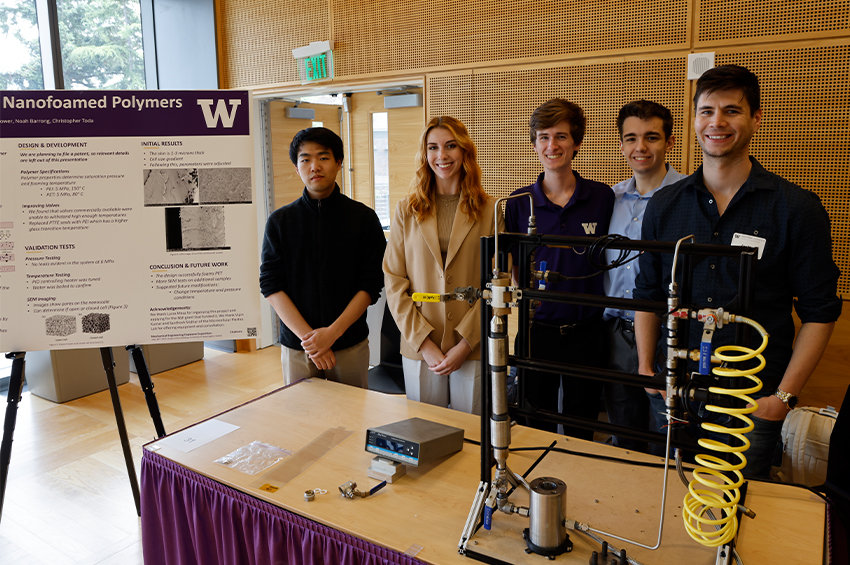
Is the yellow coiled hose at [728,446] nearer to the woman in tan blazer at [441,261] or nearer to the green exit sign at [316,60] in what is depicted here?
the woman in tan blazer at [441,261]

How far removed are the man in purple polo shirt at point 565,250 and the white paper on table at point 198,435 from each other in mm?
1194

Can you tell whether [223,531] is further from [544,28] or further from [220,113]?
[544,28]

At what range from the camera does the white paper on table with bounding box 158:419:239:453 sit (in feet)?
6.23

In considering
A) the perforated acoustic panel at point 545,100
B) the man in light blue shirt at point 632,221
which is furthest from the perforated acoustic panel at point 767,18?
the man in light blue shirt at point 632,221

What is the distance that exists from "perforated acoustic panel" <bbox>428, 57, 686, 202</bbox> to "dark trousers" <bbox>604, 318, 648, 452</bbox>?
4.51 ft

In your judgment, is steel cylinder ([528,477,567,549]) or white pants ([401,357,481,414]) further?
white pants ([401,357,481,414])

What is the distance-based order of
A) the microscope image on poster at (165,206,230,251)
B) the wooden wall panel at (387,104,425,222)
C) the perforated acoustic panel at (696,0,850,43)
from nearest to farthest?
the microscope image on poster at (165,206,230,251) → the perforated acoustic panel at (696,0,850,43) → the wooden wall panel at (387,104,425,222)

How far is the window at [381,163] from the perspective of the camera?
4967mm

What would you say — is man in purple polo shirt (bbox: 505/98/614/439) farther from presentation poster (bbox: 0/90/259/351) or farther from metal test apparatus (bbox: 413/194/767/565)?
presentation poster (bbox: 0/90/259/351)

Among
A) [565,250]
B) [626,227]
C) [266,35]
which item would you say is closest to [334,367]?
[565,250]

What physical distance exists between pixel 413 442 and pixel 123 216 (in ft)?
4.85

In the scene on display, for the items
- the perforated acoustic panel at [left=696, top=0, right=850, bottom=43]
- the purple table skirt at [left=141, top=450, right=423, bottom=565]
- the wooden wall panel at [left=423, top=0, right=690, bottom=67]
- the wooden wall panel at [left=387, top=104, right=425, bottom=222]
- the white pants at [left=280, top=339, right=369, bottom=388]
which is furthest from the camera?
the wooden wall panel at [left=387, top=104, right=425, bottom=222]

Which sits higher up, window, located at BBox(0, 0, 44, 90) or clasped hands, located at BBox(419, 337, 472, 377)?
window, located at BBox(0, 0, 44, 90)

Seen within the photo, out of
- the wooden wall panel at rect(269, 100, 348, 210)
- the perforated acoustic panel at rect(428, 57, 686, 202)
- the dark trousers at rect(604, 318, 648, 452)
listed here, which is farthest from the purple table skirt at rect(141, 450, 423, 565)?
the wooden wall panel at rect(269, 100, 348, 210)
